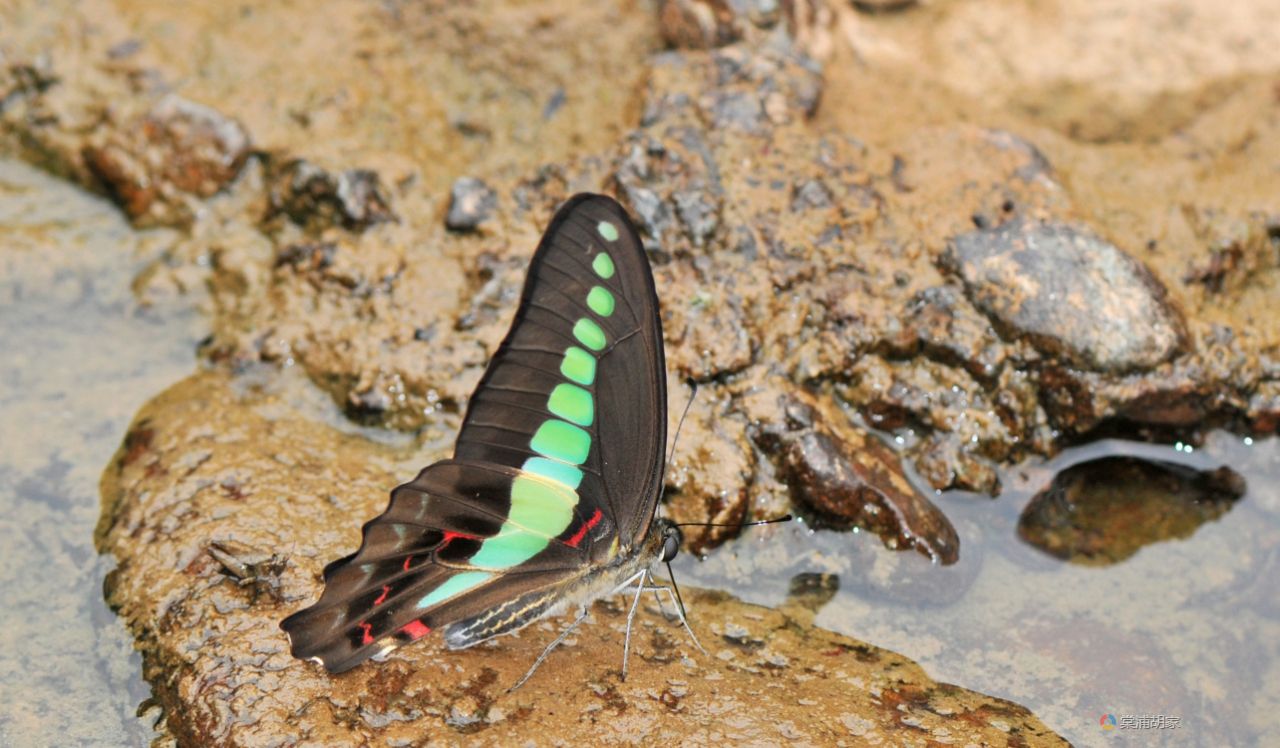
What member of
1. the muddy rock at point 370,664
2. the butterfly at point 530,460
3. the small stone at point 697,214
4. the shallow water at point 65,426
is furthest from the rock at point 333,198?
the butterfly at point 530,460

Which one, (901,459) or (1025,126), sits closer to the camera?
(901,459)

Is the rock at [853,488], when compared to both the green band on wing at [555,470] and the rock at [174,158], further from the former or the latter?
the rock at [174,158]

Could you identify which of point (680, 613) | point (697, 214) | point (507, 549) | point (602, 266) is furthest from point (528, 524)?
point (697, 214)

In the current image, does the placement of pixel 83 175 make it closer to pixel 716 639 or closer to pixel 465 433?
pixel 465 433

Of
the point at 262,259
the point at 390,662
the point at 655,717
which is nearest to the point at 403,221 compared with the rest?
the point at 262,259

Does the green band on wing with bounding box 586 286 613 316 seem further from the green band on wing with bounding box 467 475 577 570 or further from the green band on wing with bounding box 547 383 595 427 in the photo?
the green band on wing with bounding box 467 475 577 570

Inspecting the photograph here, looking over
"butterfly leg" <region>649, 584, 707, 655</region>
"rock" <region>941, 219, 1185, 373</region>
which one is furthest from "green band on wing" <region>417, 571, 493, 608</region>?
"rock" <region>941, 219, 1185, 373</region>

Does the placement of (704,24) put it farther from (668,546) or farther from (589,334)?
(668,546)
